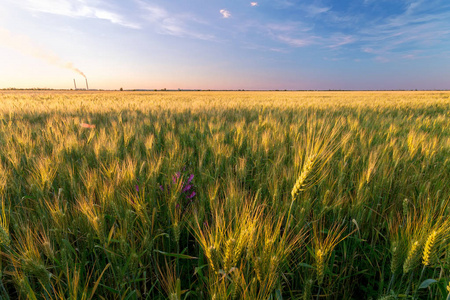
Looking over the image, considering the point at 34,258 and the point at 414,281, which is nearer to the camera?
the point at 34,258

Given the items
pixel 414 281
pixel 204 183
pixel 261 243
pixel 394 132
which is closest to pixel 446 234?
pixel 414 281

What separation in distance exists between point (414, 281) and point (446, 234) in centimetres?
28

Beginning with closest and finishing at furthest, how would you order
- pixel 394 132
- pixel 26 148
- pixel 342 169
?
pixel 342 169, pixel 26 148, pixel 394 132

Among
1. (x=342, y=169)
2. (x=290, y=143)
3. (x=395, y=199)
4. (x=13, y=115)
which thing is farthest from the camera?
(x=13, y=115)

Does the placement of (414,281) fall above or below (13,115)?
below

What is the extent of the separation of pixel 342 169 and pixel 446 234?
26.2 inches

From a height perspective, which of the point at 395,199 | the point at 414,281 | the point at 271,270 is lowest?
the point at 414,281

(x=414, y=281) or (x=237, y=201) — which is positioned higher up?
(x=237, y=201)

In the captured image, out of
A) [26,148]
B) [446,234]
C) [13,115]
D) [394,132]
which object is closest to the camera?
[446,234]

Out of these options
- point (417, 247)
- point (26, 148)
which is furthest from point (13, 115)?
point (417, 247)

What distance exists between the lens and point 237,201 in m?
1.03

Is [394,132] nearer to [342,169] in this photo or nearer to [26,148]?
[342,169]

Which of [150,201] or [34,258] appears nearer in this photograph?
[34,258]

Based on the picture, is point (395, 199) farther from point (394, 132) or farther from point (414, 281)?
point (394, 132)
